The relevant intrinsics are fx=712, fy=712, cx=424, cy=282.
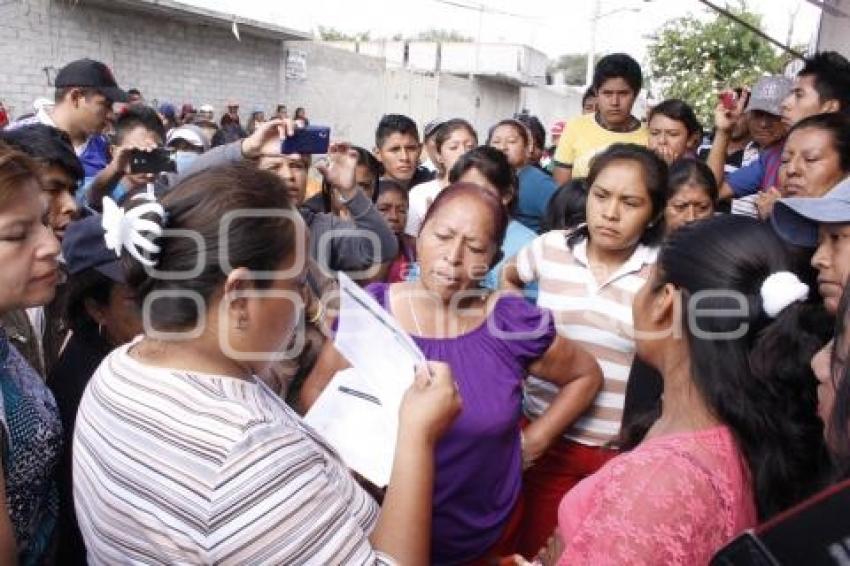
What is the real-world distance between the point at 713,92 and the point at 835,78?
43.9 ft

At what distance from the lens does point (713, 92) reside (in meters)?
15.8

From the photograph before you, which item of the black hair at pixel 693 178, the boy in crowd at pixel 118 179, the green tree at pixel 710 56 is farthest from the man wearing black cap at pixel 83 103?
the green tree at pixel 710 56

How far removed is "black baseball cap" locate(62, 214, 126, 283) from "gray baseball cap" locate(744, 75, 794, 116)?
406cm

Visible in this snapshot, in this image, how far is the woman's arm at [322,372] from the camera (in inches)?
79.3

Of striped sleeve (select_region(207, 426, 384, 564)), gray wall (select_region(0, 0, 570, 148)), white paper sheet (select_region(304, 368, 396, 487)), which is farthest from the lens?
gray wall (select_region(0, 0, 570, 148))

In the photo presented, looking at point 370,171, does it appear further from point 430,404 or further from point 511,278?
point 430,404

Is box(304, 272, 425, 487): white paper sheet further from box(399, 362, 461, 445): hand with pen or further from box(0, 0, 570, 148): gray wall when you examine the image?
box(0, 0, 570, 148): gray wall

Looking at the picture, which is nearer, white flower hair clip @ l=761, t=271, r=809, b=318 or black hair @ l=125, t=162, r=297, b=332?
black hair @ l=125, t=162, r=297, b=332

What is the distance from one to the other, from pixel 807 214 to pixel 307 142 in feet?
5.84

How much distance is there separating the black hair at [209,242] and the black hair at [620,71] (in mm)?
3717

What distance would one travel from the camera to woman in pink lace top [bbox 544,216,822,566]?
48.5 inches

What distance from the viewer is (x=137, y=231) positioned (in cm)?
121

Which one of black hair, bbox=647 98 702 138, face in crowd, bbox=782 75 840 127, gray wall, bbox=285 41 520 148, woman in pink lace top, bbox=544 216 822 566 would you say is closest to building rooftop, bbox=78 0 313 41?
gray wall, bbox=285 41 520 148

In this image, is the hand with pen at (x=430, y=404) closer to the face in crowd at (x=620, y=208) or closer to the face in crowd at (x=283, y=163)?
the face in crowd at (x=620, y=208)
